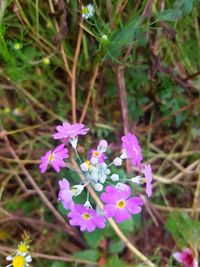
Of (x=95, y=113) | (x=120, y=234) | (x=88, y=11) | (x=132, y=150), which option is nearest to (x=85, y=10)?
(x=88, y=11)

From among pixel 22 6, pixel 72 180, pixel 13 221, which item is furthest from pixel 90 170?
pixel 22 6

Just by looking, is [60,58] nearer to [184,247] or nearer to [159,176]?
[159,176]

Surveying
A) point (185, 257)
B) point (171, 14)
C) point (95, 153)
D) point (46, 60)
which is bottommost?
point (185, 257)

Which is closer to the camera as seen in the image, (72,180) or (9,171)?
(72,180)

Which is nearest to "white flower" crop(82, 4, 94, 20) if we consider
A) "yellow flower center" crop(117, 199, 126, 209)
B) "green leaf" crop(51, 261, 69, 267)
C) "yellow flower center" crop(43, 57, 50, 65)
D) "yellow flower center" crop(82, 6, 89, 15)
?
"yellow flower center" crop(82, 6, 89, 15)

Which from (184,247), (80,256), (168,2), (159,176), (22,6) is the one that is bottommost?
(184,247)

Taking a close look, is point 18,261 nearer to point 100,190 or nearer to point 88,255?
point 88,255
